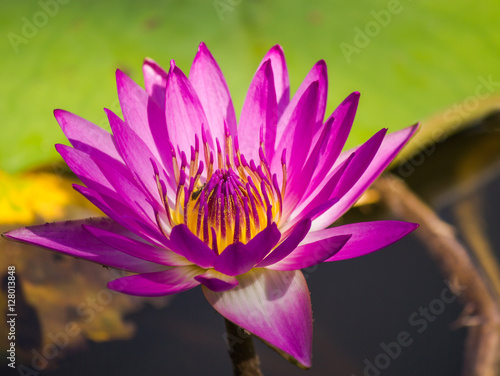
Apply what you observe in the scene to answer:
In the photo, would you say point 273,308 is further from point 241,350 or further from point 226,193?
point 226,193

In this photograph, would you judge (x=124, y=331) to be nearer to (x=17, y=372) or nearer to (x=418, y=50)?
(x=17, y=372)

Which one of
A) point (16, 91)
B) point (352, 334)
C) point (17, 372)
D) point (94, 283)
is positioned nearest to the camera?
point (17, 372)

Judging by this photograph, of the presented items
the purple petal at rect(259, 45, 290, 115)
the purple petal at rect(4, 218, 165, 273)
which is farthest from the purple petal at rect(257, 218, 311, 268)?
the purple petal at rect(259, 45, 290, 115)

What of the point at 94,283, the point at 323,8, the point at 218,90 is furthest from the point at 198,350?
the point at 323,8

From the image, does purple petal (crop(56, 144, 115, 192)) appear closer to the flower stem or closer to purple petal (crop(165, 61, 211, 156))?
purple petal (crop(165, 61, 211, 156))

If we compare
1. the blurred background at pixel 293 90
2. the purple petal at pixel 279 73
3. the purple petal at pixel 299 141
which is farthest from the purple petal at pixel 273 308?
the blurred background at pixel 293 90

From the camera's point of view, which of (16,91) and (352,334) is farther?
(16,91)

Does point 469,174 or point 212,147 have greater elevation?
point 212,147
